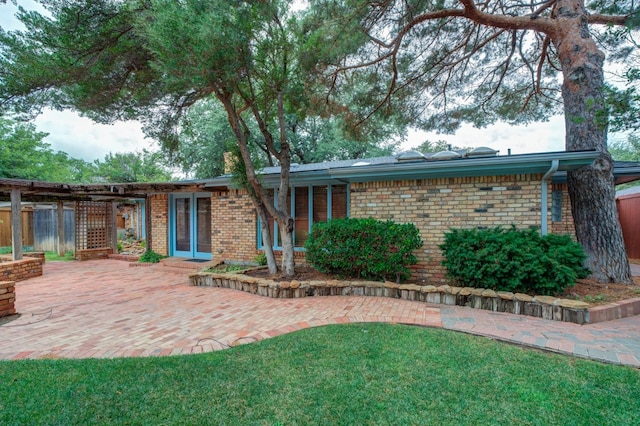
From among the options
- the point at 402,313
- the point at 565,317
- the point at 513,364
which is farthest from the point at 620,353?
the point at 402,313

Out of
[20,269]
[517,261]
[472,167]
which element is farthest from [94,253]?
[517,261]

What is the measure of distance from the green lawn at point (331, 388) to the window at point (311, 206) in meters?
4.60

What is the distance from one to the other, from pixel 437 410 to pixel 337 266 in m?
3.83

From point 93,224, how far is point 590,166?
51.0ft

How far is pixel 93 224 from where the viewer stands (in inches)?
460

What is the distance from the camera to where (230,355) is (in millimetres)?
3170

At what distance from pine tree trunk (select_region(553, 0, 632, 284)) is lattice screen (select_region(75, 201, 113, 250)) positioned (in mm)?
15238

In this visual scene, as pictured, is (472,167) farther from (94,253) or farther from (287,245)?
(94,253)

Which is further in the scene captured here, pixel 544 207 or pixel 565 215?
pixel 565 215

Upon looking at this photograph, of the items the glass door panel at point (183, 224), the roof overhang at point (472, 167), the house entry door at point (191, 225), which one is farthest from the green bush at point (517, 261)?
the glass door panel at point (183, 224)

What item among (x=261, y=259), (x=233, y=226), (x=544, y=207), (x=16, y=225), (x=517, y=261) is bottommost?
(x=261, y=259)

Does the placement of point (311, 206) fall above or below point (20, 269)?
above

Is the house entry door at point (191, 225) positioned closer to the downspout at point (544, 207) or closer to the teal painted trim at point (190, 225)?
the teal painted trim at point (190, 225)

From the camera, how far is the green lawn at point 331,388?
2.19 metres
